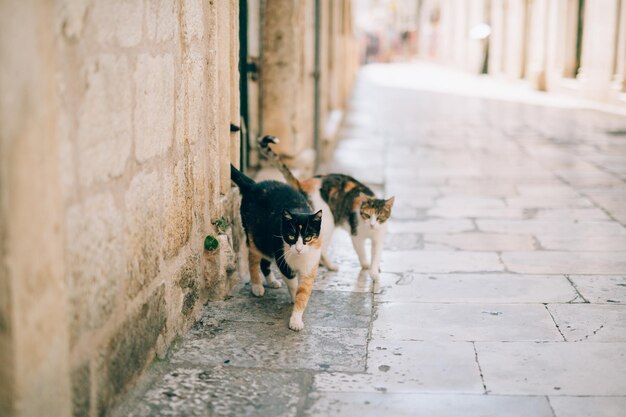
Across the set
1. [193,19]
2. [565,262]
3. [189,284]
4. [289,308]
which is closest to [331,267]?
[289,308]

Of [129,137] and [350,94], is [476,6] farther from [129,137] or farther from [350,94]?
[129,137]

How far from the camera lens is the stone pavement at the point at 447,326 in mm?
3176

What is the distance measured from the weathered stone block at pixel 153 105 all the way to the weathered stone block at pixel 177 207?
19 centimetres

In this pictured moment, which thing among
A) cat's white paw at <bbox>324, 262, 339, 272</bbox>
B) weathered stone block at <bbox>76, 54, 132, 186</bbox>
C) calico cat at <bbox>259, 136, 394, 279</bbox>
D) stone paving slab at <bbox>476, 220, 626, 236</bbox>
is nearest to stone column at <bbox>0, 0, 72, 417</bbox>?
weathered stone block at <bbox>76, 54, 132, 186</bbox>

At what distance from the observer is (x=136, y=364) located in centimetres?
321

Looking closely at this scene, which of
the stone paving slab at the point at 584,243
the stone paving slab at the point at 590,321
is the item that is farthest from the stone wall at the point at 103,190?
the stone paving slab at the point at 584,243

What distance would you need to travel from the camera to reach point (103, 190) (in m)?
2.79

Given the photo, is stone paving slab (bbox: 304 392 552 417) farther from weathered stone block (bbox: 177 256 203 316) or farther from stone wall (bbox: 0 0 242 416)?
weathered stone block (bbox: 177 256 203 316)

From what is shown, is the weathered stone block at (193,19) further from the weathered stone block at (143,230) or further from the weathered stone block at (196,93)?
the weathered stone block at (143,230)

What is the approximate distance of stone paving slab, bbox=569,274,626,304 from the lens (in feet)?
14.6

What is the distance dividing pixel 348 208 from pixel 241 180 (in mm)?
787

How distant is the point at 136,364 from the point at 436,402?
3.95 ft

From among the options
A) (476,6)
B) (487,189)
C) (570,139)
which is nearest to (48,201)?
(487,189)

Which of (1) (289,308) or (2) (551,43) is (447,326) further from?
(2) (551,43)
